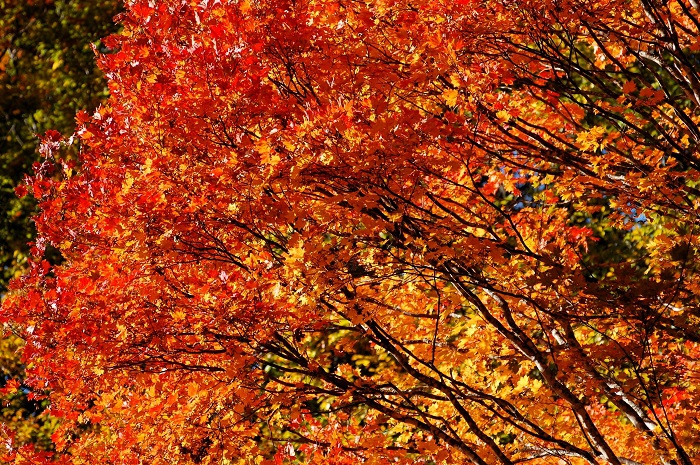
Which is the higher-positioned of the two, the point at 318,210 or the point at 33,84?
the point at 33,84

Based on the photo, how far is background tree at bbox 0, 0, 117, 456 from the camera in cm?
1652

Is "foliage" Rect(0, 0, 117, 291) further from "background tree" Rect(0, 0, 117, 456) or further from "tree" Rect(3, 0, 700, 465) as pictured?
"tree" Rect(3, 0, 700, 465)

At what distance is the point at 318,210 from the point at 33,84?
53.5ft

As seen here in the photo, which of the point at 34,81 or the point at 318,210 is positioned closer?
the point at 318,210

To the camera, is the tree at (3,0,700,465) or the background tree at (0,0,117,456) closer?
the tree at (3,0,700,465)

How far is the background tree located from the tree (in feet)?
38.3

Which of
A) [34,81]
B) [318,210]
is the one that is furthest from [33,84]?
[318,210]

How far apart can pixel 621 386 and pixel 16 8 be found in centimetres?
1938

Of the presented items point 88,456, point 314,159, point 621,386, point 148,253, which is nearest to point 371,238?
point 314,159

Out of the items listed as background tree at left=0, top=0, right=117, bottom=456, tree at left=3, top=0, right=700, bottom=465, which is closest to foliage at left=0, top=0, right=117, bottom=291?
background tree at left=0, top=0, right=117, bottom=456

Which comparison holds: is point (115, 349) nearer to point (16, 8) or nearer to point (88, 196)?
point (88, 196)

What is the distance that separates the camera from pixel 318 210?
12.7 feet

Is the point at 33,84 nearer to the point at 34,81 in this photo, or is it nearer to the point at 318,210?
the point at 34,81

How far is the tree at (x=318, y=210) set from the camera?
12.8 feet
